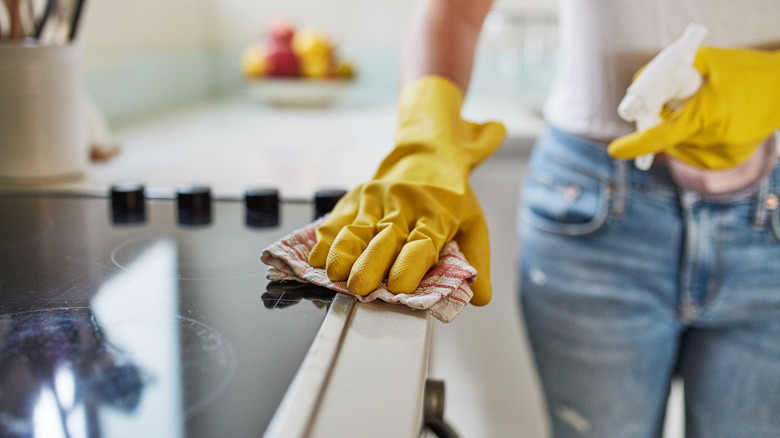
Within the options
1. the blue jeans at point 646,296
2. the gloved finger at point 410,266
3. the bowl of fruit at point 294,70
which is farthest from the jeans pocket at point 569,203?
the bowl of fruit at point 294,70

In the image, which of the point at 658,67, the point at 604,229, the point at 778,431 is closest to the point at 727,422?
the point at 778,431

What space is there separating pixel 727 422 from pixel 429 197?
0.49 metres

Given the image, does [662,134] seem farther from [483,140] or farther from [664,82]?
[483,140]

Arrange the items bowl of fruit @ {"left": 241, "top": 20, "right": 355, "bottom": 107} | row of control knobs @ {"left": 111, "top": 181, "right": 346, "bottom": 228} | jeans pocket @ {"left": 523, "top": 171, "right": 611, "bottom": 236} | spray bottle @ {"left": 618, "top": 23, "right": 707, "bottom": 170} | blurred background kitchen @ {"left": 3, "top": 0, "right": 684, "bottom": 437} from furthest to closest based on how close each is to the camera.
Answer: bowl of fruit @ {"left": 241, "top": 20, "right": 355, "bottom": 107}, blurred background kitchen @ {"left": 3, "top": 0, "right": 684, "bottom": 437}, jeans pocket @ {"left": 523, "top": 171, "right": 611, "bottom": 236}, row of control knobs @ {"left": 111, "top": 181, "right": 346, "bottom": 228}, spray bottle @ {"left": 618, "top": 23, "right": 707, "bottom": 170}

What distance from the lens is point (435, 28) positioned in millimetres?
741

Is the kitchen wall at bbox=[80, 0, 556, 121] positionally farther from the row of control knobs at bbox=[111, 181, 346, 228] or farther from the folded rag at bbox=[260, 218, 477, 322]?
the folded rag at bbox=[260, 218, 477, 322]

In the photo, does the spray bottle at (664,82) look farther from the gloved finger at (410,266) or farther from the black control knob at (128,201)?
the black control knob at (128,201)

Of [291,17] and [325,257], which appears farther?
[291,17]

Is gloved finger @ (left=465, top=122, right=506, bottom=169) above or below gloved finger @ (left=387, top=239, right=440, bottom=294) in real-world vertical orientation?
above

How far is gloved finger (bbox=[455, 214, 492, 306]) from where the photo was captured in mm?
495

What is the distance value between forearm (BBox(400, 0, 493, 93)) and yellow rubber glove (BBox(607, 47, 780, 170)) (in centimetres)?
19

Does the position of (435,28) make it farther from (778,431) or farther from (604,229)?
(778,431)

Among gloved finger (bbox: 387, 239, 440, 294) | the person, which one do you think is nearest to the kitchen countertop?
the person

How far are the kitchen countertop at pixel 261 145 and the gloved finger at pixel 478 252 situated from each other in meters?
0.27
